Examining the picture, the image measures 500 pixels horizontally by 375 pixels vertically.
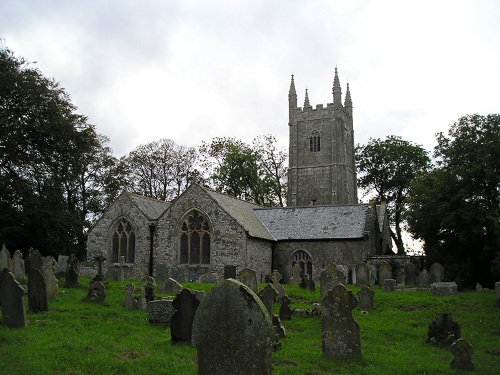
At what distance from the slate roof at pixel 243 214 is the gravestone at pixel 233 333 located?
68.3 feet

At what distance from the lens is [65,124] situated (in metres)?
32.7

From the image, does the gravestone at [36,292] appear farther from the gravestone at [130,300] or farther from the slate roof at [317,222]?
the slate roof at [317,222]

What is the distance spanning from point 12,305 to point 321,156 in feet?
146

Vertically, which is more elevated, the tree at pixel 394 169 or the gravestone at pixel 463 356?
the tree at pixel 394 169

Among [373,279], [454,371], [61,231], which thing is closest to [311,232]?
[373,279]

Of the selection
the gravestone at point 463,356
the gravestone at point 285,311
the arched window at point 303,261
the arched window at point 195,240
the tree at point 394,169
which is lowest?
the gravestone at point 463,356

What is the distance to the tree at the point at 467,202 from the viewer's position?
1021 inches

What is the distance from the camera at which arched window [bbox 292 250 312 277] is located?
29.7m

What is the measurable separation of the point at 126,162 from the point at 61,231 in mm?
15578

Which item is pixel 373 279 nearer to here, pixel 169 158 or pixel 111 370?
pixel 111 370

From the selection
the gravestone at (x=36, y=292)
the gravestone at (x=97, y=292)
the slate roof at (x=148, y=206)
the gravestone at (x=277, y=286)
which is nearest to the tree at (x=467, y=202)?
the gravestone at (x=277, y=286)

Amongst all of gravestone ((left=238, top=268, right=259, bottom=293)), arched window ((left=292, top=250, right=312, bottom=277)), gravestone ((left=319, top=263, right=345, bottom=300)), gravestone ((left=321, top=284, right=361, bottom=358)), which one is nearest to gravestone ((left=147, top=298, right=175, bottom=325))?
gravestone ((left=238, top=268, right=259, bottom=293))

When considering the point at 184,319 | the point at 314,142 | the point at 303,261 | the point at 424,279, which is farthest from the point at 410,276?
the point at 314,142

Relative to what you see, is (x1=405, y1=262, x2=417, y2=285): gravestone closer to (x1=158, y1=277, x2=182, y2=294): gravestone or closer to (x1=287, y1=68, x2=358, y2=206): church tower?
(x1=158, y1=277, x2=182, y2=294): gravestone
